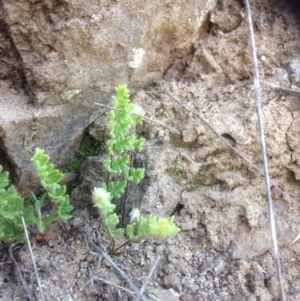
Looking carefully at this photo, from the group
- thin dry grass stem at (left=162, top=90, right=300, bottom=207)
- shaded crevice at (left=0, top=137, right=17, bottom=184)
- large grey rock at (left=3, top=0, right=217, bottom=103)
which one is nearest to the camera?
large grey rock at (left=3, top=0, right=217, bottom=103)

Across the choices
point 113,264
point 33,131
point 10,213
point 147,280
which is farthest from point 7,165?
point 147,280

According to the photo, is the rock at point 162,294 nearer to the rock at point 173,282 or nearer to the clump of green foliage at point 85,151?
the rock at point 173,282

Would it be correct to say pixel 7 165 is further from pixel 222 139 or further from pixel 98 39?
pixel 222 139

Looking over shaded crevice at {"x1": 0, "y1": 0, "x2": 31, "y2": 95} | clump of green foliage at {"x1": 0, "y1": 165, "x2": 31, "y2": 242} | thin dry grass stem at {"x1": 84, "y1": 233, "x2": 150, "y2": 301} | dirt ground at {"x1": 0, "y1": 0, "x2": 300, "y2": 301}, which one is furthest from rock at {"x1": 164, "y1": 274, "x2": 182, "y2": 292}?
shaded crevice at {"x1": 0, "y1": 0, "x2": 31, "y2": 95}

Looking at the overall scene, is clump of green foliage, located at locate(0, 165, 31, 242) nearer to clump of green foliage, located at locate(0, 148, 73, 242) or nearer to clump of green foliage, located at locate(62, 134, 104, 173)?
clump of green foliage, located at locate(0, 148, 73, 242)

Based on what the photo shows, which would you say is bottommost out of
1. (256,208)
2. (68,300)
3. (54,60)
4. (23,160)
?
(68,300)

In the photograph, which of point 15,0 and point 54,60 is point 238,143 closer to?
point 54,60

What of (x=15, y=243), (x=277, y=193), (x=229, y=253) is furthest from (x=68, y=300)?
(x=277, y=193)
